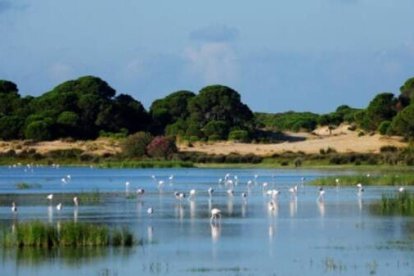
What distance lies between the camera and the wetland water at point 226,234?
27.8m

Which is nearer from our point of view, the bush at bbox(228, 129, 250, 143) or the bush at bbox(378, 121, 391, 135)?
the bush at bbox(378, 121, 391, 135)

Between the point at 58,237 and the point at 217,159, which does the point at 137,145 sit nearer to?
the point at 217,159

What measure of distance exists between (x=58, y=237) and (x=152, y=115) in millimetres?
103976

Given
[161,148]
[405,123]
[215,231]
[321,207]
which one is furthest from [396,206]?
[161,148]

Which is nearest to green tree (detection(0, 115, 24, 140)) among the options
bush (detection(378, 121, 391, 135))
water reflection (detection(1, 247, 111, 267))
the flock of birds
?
bush (detection(378, 121, 391, 135))

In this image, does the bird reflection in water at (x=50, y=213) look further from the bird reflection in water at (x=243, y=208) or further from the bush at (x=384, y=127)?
the bush at (x=384, y=127)

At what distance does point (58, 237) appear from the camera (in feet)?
102

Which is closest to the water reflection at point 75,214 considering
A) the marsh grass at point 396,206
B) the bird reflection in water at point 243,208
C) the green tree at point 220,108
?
the bird reflection in water at point 243,208

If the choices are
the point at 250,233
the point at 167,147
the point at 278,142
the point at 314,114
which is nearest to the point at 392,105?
the point at 278,142

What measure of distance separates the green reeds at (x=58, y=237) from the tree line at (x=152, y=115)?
71599 mm

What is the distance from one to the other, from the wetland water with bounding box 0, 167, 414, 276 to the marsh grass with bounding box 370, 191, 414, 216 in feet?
2.36

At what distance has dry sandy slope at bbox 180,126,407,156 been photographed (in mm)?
104250

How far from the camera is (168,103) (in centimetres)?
14262

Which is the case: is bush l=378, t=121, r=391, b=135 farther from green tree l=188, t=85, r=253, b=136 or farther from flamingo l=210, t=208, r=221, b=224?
flamingo l=210, t=208, r=221, b=224
